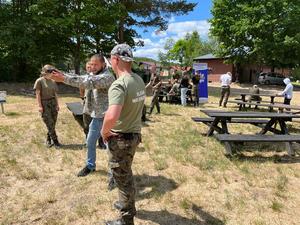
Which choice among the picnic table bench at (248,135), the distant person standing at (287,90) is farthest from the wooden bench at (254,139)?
the distant person standing at (287,90)

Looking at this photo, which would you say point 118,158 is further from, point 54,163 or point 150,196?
point 54,163

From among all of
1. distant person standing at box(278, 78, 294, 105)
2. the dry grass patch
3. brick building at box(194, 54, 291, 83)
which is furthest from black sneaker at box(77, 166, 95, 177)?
brick building at box(194, 54, 291, 83)

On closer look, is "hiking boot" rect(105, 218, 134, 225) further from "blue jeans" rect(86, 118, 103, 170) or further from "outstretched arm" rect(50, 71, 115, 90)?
"blue jeans" rect(86, 118, 103, 170)

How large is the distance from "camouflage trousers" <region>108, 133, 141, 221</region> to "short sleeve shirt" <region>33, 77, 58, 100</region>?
381cm

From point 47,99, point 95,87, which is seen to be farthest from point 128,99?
point 47,99

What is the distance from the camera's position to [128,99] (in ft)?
10.9

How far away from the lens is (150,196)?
15.4 feet

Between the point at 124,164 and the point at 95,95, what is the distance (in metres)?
1.73

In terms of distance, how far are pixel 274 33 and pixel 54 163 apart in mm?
29155

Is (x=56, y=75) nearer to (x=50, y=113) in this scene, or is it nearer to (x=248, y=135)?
(x=50, y=113)

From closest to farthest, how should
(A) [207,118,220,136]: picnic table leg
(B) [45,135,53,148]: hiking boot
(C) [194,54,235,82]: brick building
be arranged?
(B) [45,135,53,148]: hiking boot, (A) [207,118,220,136]: picnic table leg, (C) [194,54,235,82]: brick building

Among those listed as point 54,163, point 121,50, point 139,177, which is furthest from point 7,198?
point 121,50

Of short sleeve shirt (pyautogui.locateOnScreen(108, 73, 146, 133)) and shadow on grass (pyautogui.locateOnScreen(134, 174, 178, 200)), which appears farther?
shadow on grass (pyautogui.locateOnScreen(134, 174, 178, 200))

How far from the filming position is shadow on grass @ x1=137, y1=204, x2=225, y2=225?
13.1ft
